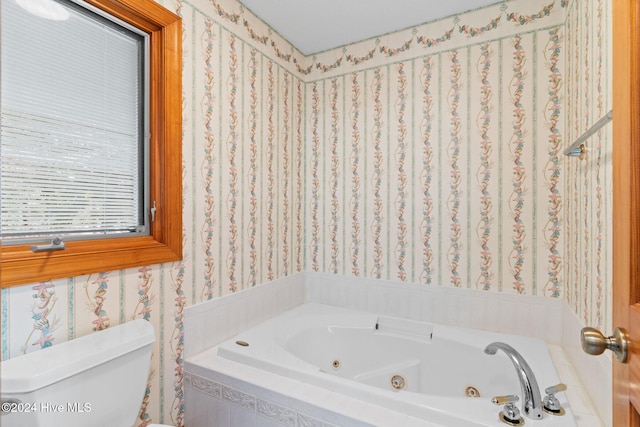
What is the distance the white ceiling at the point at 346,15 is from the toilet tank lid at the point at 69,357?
5.86 ft

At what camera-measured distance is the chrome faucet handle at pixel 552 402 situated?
3.84 feet

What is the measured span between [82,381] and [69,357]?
8cm

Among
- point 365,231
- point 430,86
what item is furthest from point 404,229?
point 430,86

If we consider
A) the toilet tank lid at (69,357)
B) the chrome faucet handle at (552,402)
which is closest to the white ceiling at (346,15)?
the toilet tank lid at (69,357)

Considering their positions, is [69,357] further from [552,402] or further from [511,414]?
[552,402]

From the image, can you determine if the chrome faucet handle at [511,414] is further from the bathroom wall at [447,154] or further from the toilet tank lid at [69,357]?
the toilet tank lid at [69,357]

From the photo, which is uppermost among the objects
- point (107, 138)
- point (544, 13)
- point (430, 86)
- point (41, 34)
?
point (544, 13)

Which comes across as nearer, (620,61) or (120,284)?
(620,61)

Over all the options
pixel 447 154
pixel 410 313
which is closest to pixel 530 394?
pixel 410 313

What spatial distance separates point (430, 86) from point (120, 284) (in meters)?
1.93

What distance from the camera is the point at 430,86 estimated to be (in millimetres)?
2004

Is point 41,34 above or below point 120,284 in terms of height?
above

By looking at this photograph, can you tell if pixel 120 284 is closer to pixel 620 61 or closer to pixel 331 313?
pixel 331 313

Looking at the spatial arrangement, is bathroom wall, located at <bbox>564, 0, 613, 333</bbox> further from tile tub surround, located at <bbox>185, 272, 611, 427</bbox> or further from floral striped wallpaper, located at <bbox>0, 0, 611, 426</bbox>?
tile tub surround, located at <bbox>185, 272, 611, 427</bbox>
